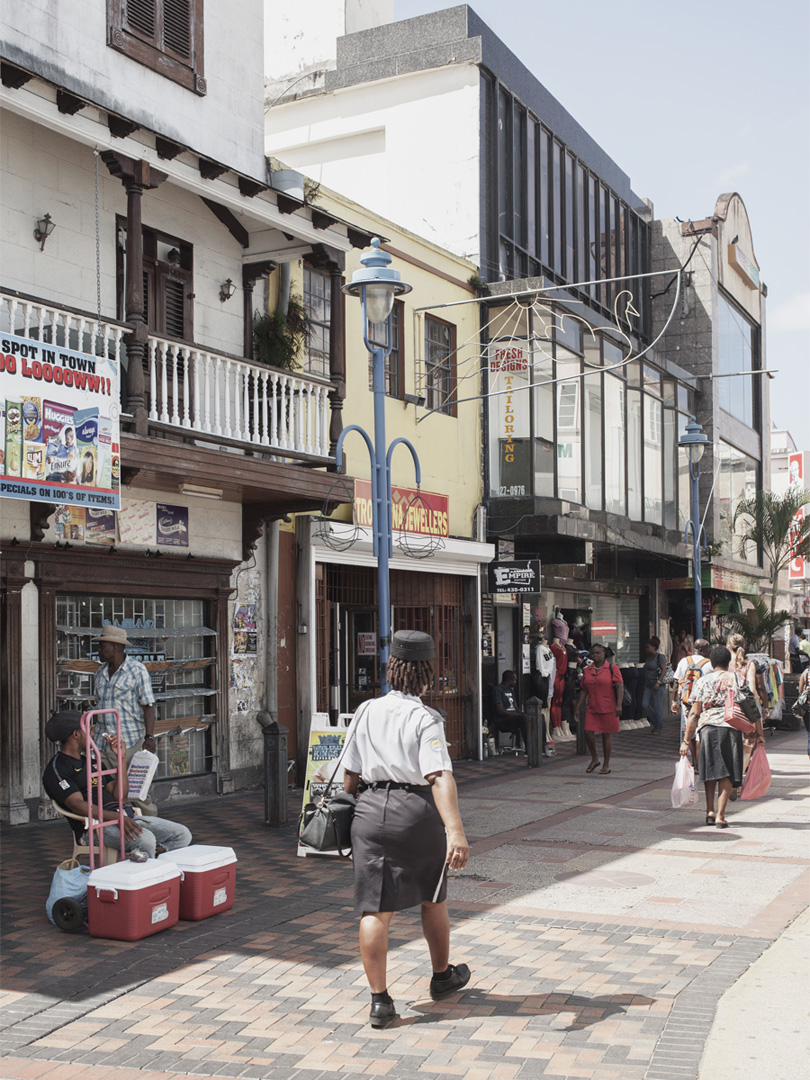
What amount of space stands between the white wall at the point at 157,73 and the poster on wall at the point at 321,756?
250 inches

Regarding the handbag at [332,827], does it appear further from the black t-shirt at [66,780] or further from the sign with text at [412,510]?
the sign with text at [412,510]

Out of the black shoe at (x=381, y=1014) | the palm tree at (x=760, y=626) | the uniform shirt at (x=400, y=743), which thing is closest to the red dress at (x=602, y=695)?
the uniform shirt at (x=400, y=743)

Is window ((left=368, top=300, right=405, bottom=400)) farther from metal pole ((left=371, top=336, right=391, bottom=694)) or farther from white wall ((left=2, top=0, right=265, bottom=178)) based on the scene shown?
metal pole ((left=371, top=336, right=391, bottom=694))

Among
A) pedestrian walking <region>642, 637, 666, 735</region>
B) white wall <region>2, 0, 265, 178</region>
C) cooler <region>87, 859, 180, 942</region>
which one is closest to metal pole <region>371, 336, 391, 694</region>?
cooler <region>87, 859, 180, 942</region>

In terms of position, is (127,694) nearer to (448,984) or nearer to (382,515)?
(382,515)

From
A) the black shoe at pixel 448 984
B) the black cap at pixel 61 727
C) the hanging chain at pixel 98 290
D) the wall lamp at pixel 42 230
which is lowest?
the black shoe at pixel 448 984

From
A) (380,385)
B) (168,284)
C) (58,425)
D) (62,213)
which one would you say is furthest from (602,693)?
(62,213)

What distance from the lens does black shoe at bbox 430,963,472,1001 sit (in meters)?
5.84

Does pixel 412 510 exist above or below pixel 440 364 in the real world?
below

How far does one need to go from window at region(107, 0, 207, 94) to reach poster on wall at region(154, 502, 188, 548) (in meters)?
4.63

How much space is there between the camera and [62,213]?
11531 millimetres

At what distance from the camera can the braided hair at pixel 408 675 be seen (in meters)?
5.79

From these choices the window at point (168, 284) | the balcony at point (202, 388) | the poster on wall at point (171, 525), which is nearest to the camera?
the balcony at point (202, 388)

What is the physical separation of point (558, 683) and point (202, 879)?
13.6 metres
